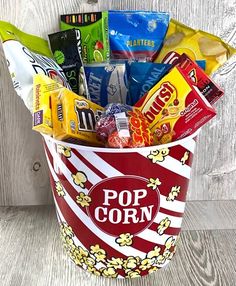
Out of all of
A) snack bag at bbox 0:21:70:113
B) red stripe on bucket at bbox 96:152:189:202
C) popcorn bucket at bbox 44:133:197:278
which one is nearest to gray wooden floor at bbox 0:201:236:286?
popcorn bucket at bbox 44:133:197:278

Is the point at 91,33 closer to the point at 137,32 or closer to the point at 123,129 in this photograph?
the point at 137,32

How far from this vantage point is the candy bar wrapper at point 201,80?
73 cm

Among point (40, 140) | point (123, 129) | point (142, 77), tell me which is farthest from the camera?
point (40, 140)

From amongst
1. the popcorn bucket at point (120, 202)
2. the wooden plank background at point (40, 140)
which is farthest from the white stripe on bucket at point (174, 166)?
the wooden plank background at point (40, 140)

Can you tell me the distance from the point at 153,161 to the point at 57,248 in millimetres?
262

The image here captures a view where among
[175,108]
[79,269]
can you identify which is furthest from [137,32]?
[79,269]

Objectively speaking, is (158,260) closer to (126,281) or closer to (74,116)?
(126,281)

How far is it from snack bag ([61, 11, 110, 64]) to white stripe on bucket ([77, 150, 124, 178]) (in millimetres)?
215

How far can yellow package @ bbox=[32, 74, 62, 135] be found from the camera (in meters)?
0.65

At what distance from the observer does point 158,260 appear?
30.2 inches

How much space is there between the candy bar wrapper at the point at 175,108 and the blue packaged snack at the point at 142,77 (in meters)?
0.05

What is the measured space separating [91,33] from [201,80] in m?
0.21

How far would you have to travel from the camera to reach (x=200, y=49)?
80 centimetres

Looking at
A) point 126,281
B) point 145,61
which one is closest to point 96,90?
point 145,61
